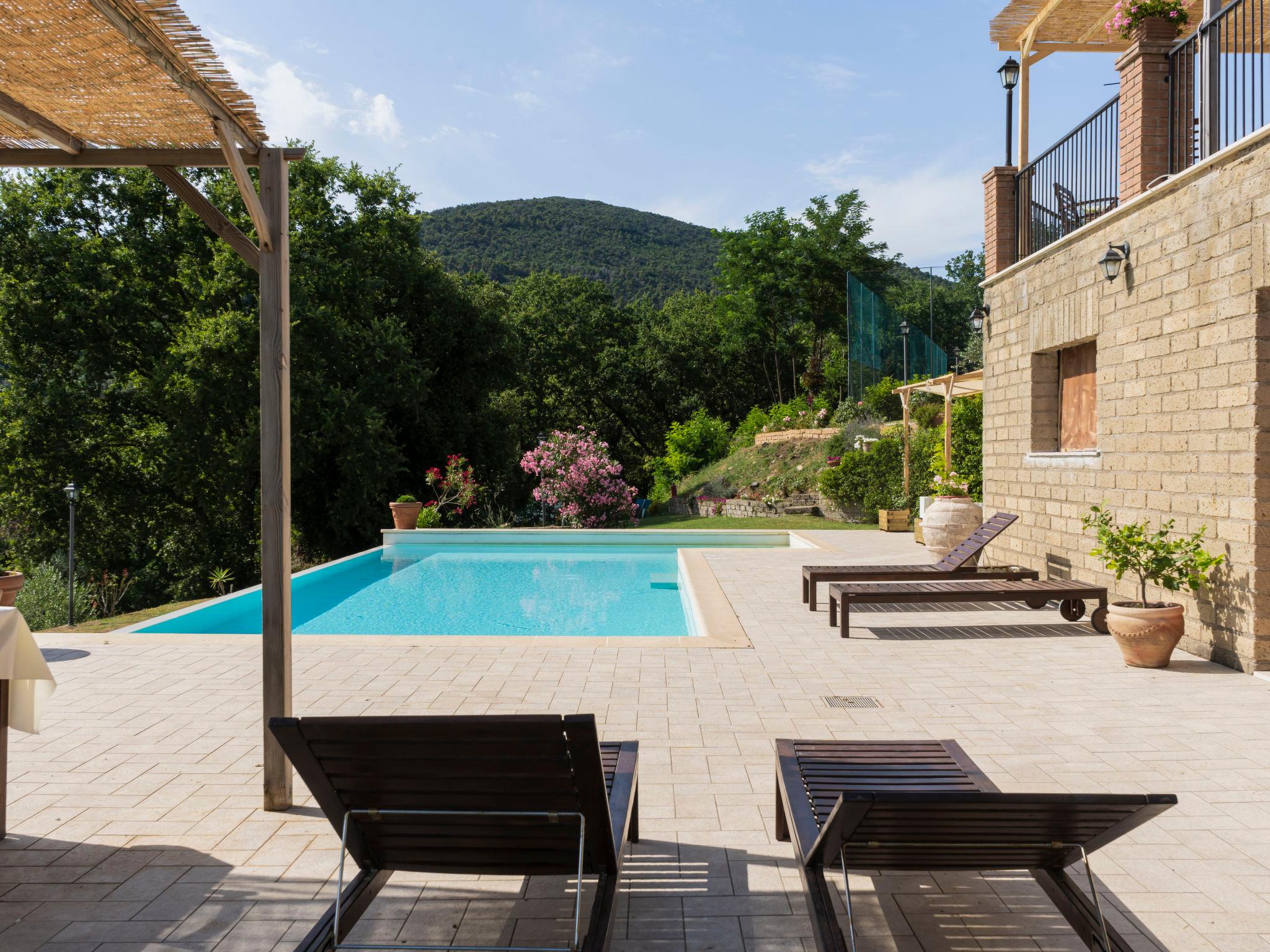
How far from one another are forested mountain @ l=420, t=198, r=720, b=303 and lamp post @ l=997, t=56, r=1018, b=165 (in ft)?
114

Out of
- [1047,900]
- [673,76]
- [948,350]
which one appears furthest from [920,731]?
[948,350]

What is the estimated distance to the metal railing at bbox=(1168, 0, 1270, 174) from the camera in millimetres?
5539

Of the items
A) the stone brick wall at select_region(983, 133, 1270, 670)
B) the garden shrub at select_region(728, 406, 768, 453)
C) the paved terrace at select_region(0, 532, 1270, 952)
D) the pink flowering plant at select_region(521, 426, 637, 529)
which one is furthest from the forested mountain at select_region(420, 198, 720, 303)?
the paved terrace at select_region(0, 532, 1270, 952)

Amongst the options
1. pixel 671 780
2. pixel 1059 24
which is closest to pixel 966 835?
pixel 671 780

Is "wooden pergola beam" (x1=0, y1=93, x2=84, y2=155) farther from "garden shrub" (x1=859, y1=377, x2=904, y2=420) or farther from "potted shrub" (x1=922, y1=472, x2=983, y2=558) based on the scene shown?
"garden shrub" (x1=859, y1=377, x2=904, y2=420)

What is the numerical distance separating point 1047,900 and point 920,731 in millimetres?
1669

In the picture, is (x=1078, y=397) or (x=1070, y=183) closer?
(x=1078, y=397)

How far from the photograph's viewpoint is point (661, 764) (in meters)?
3.93

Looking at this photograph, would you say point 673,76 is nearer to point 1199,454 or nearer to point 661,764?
point 1199,454

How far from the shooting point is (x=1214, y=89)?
5996 mm

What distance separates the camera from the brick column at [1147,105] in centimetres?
673

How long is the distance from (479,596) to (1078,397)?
7.19 meters

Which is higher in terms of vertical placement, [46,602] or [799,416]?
[799,416]

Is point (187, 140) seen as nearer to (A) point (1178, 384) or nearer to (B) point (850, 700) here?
→ (B) point (850, 700)
